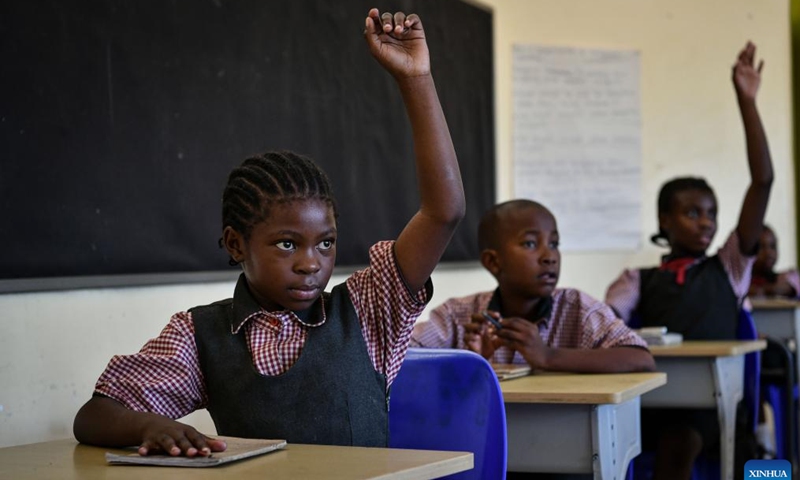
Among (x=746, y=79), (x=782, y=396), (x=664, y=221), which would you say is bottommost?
(x=782, y=396)

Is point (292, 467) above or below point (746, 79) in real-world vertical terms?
below

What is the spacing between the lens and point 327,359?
1.82 m

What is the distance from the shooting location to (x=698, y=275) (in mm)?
3893

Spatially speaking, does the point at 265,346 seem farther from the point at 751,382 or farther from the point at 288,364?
the point at 751,382

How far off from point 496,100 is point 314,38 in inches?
65.0

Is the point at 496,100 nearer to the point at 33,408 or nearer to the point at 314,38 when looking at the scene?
the point at 314,38

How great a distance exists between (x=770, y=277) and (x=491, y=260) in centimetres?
357

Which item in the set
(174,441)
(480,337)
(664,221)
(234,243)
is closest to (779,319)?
(664,221)

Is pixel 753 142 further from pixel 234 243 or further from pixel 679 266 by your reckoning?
pixel 234 243

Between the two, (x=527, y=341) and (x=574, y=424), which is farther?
(x=527, y=341)

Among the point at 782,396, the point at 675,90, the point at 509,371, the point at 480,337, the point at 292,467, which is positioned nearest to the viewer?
the point at 292,467

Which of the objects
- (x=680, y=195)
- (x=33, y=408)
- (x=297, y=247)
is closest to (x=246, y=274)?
(x=297, y=247)

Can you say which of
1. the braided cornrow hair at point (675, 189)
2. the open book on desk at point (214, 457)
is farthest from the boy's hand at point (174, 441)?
the braided cornrow hair at point (675, 189)

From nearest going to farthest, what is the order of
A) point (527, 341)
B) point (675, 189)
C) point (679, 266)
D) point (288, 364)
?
1. point (288, 364)
2. point (527, 341)
3. point (679, 266)
4. point (675, 189)
